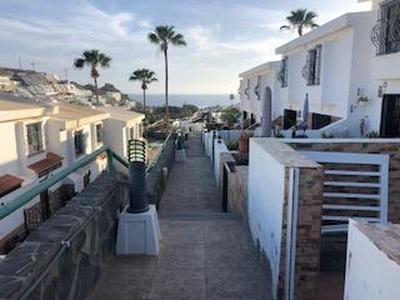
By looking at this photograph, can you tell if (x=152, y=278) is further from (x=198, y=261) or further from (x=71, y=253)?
(x=71, y=253)

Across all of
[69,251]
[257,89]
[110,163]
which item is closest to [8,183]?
[110,163]

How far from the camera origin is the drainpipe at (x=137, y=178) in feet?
18.3

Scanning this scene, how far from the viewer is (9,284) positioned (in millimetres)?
2746

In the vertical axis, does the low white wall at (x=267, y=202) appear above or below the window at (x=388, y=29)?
below

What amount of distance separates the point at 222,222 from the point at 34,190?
425 cm

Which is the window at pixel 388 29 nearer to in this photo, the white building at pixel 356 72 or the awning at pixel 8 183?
the white building at pixel 356 72

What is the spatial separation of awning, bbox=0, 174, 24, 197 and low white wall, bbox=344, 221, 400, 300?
12257 millimetres

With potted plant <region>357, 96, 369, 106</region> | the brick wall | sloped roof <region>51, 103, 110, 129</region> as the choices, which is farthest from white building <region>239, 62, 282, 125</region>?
the brick wall

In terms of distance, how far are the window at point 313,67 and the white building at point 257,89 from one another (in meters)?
4.52

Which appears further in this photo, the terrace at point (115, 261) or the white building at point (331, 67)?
the white building at point (331, 67)

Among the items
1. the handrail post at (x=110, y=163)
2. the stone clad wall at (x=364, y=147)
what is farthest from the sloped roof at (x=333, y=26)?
the handrail post at (x=110, y=163)

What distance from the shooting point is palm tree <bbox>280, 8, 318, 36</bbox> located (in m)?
35.2

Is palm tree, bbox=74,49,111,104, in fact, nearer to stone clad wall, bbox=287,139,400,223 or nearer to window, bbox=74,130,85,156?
window, bbox=74,130,85,156

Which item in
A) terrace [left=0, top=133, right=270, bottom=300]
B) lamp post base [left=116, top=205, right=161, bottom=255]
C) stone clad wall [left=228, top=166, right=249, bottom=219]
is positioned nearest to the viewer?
terrace [left=0, top=133, right=270, bottom=300]
